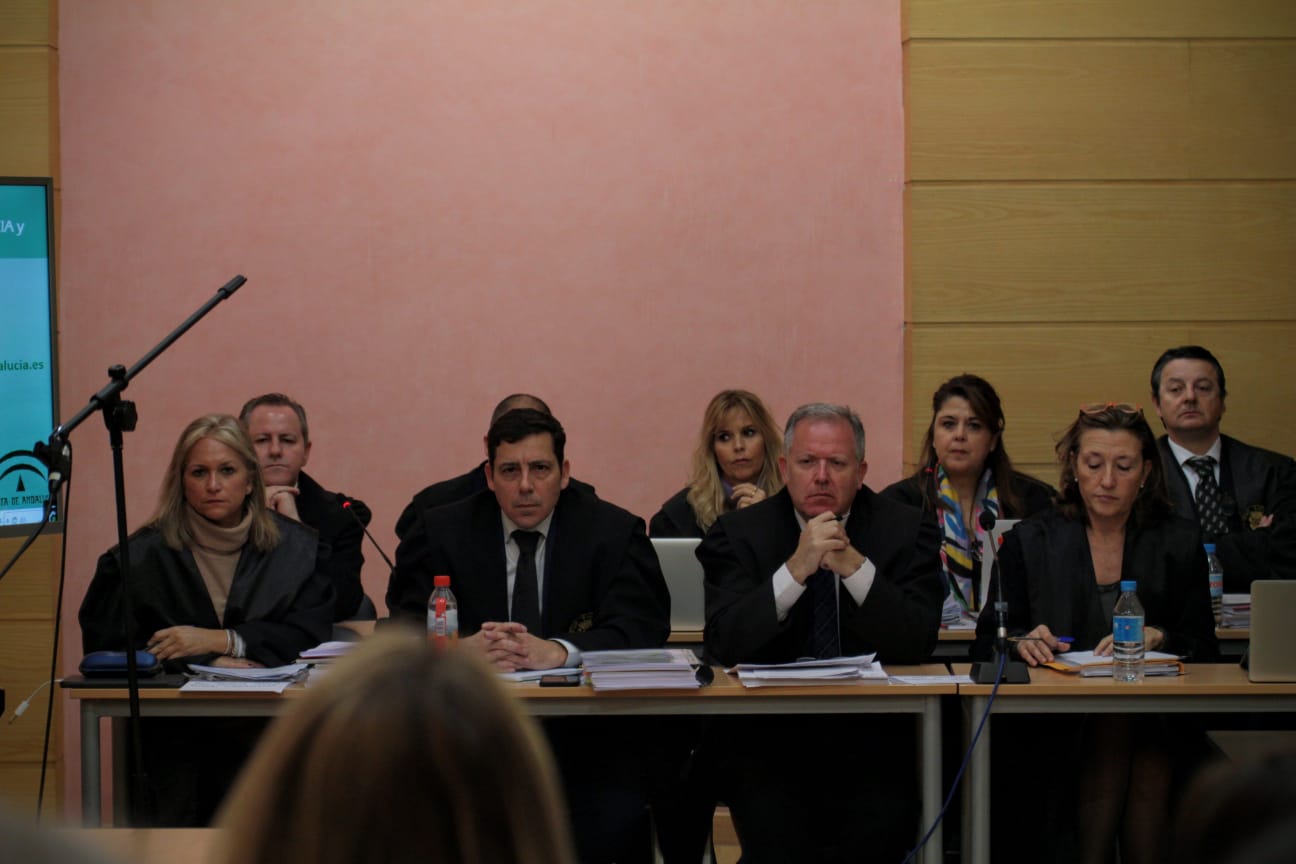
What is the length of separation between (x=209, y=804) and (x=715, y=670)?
1.39 m

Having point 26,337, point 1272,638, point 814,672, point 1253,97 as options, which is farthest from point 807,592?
point 1253,97

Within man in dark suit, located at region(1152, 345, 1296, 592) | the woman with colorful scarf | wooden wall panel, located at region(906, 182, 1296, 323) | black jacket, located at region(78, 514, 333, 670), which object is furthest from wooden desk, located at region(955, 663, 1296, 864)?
wooden wall panel, located at region(906, 182, 1296, 323)

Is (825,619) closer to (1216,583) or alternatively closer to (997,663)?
(997,663)

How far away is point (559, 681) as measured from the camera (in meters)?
3.48

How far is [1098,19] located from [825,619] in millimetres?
3145

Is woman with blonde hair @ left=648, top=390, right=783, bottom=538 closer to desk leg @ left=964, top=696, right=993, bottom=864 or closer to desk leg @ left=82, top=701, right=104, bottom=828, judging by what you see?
desk leg @ left=964, top=696, right=993, bottom=864

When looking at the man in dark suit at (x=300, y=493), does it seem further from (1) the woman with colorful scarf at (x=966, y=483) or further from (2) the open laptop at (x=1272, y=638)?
(2) the open laptop at (x=1272, y=638)

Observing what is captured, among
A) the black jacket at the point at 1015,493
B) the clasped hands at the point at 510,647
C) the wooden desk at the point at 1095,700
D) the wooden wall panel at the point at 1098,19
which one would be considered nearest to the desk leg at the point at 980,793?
the wooden desk at the point at 1095,700

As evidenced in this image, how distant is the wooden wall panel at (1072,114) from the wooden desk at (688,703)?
2.88 m

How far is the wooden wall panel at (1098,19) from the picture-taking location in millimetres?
5711

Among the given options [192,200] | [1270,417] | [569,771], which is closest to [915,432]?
[1270,417]

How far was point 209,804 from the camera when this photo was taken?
151 inches

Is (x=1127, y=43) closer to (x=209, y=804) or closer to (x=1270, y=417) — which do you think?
(x=1270, y=417)

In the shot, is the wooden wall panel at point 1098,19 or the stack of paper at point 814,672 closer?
the stack of paper at point 814,672
